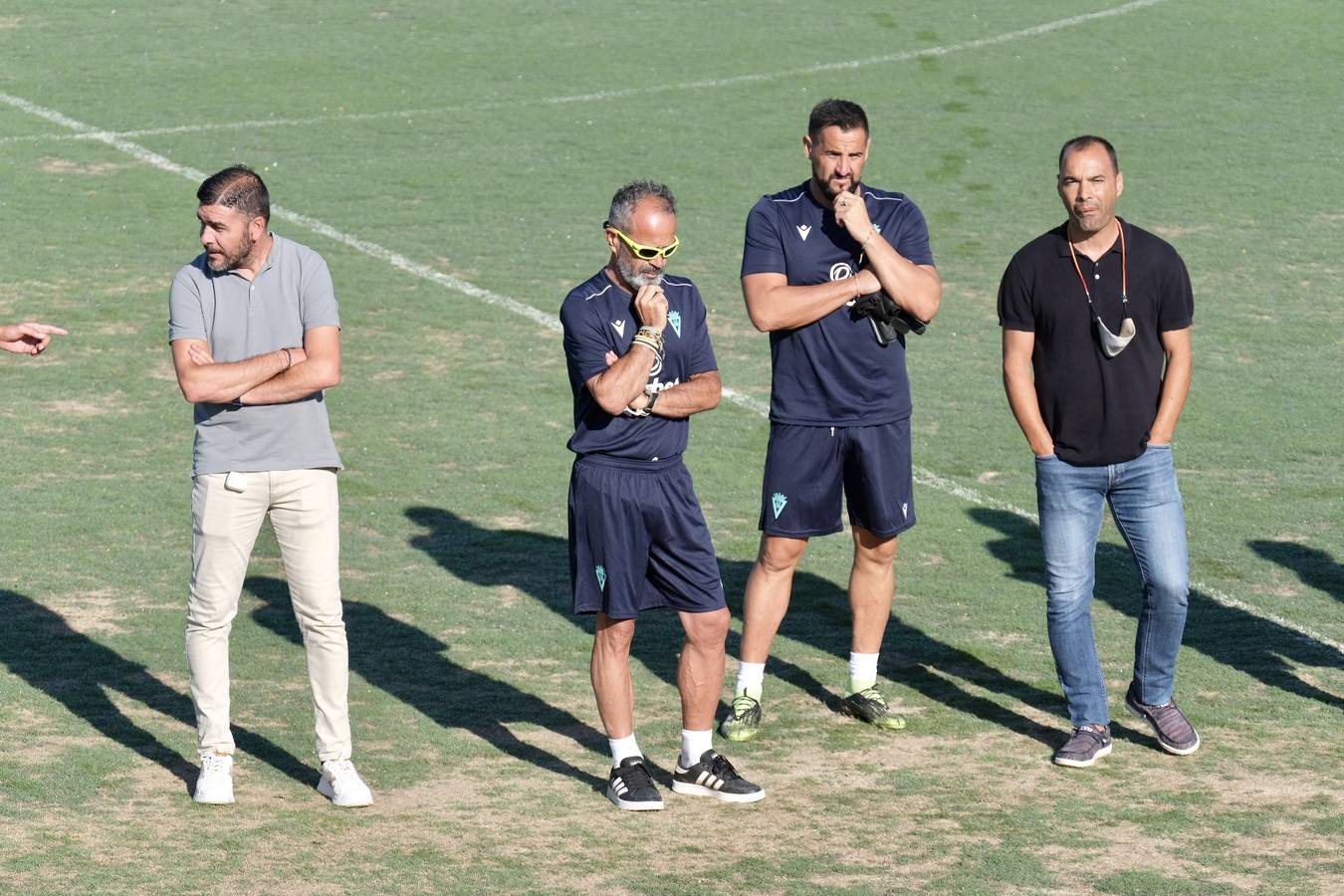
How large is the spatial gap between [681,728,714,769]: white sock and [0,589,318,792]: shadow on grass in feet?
4.58

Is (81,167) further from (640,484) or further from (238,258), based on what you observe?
(640,484)

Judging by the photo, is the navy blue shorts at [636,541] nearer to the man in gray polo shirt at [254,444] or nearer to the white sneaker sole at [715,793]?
the white sneaker sole at [715,793]

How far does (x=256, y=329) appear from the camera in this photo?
23.1 feet

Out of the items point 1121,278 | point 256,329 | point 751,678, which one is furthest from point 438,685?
point 1121,278

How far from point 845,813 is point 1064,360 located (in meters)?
1.89

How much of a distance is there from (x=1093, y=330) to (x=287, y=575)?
3110mm

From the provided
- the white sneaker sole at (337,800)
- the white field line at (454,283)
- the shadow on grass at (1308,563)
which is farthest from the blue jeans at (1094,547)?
the white sneaker sole at (337,800)

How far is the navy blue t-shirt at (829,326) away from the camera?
8.01 meters

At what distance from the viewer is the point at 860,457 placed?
318 inches

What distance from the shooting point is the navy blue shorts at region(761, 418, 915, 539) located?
809cm

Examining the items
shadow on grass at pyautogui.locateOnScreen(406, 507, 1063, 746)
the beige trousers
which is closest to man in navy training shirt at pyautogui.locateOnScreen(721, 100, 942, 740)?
shadow on grass at pyautogui.locateOnScreen(406, 507, 1063, 746)

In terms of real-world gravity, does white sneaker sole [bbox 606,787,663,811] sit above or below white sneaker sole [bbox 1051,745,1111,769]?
below

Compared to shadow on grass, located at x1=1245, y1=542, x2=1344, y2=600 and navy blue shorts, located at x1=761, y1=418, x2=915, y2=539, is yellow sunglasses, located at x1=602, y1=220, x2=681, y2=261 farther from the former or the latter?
shadow on grass, located at x1=1245, y1=542, x2=1344, y2=600

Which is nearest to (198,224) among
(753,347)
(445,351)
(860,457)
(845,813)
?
(445,351)
